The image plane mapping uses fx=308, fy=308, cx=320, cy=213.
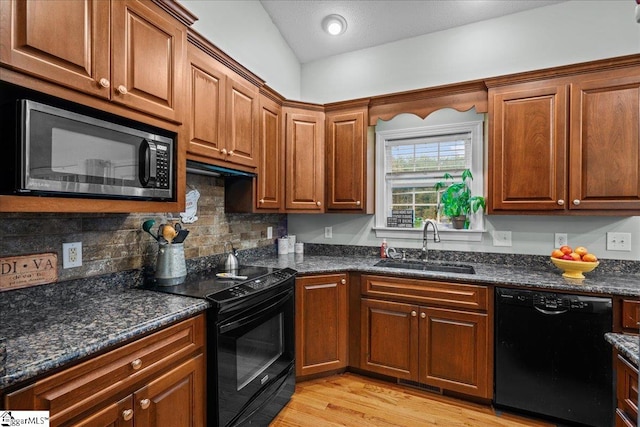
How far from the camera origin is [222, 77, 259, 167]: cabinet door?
2.10 metres

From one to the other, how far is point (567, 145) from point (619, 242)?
846 mm

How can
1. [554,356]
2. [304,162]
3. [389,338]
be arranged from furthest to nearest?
[304,162] → [389,338] → [554,356]

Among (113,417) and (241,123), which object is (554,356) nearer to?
(113,417)

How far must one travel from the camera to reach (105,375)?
3.52ft

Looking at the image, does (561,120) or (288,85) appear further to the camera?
(288,85)

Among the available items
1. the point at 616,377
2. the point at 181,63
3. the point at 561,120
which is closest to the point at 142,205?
the point at 181,63

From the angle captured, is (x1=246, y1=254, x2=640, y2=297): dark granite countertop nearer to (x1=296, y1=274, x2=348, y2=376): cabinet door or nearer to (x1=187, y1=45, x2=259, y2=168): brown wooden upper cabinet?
(x1=296, y1=274, x2=348, y2=376): cabinet door

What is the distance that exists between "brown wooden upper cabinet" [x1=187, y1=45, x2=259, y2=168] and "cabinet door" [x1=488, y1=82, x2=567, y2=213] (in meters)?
1.85

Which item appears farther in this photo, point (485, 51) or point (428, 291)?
point (485, 51)

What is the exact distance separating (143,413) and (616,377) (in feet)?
5.76

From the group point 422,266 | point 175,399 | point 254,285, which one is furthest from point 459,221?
point 175,399

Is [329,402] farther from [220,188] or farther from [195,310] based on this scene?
[220,188]

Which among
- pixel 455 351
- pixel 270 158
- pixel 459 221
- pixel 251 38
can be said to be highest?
pixel 251 38

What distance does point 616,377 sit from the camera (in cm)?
108
